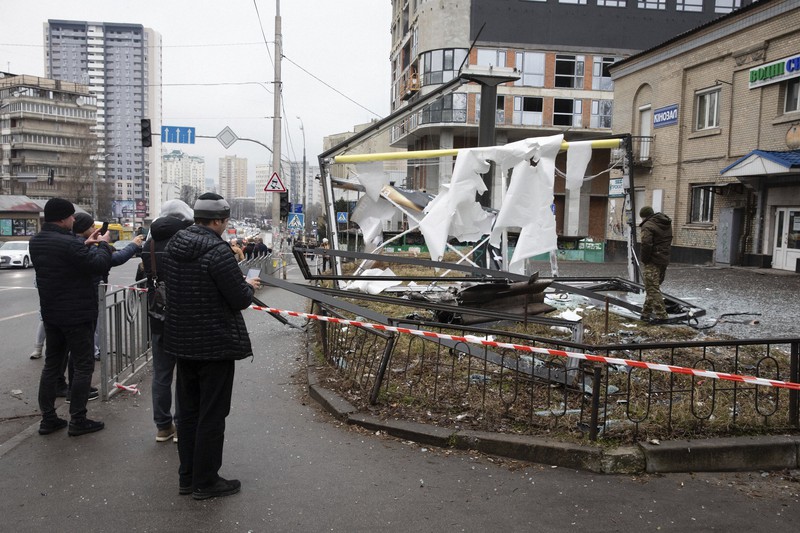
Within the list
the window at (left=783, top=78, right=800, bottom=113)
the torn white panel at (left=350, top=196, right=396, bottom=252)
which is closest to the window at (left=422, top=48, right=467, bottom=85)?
the window at (left=783, top=78, right=800, bottom=113)

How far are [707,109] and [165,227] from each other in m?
25.3

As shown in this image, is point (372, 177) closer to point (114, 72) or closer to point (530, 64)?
point (530, 64)

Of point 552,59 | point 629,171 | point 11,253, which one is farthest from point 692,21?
point 11,253

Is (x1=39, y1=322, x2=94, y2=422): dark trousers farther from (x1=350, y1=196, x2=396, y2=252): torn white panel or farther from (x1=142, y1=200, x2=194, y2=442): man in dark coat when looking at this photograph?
(x1=350, y1=196, x2=396, y2=252): torn white panel

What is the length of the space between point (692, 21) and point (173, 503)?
161 ft

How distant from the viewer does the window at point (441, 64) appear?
138 feet

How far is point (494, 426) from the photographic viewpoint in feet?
16.5

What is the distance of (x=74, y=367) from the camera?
5.09m

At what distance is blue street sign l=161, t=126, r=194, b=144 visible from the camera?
24312 mm

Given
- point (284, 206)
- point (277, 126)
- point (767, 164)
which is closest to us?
point (767, 164)

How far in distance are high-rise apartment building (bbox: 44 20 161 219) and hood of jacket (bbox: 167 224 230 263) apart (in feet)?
479

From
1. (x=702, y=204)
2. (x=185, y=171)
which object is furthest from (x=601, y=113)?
(x=185, y=171)

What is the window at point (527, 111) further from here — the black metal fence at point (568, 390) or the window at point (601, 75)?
the black metal fence at point (568, 390)

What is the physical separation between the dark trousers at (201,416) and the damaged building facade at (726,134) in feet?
60.9
